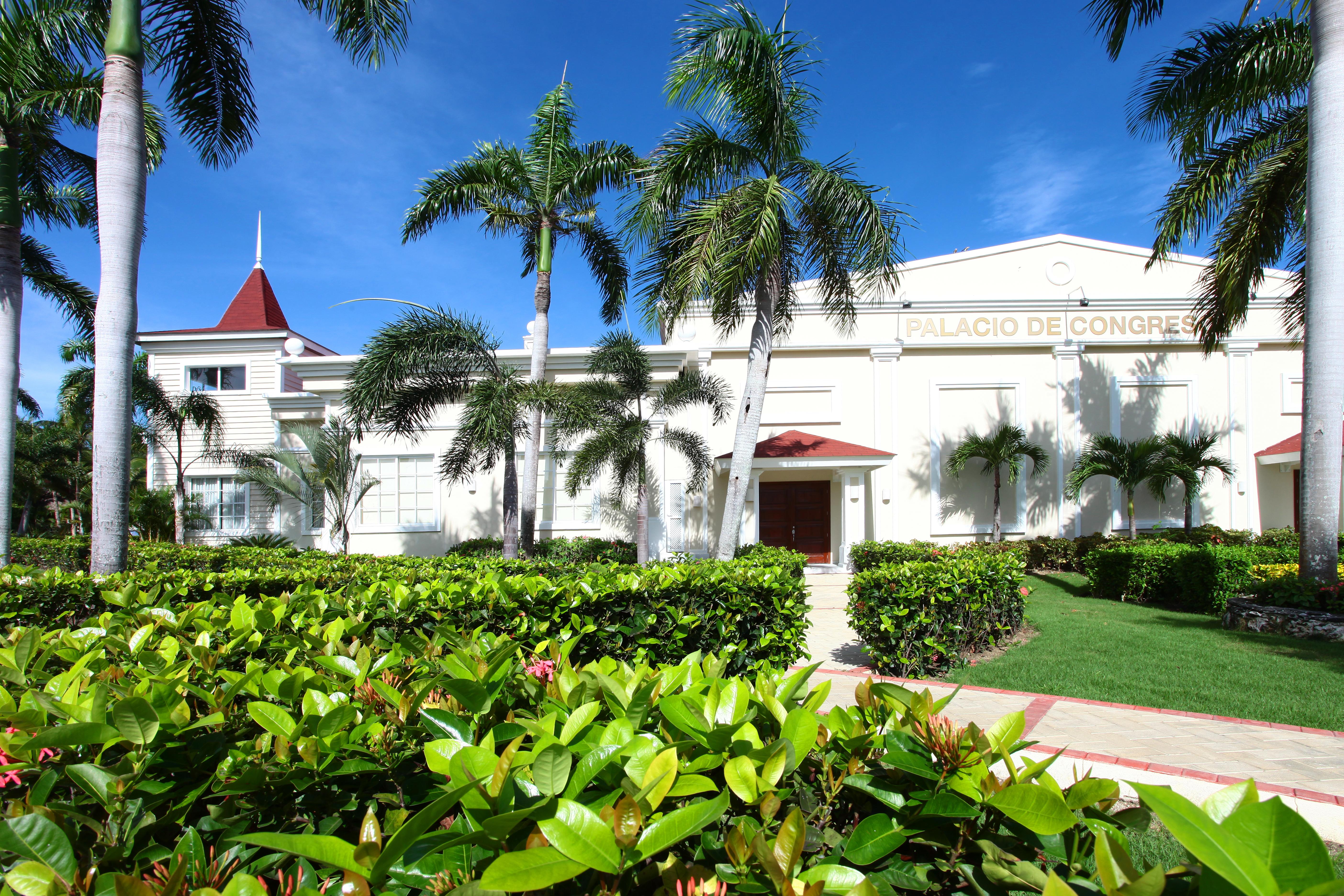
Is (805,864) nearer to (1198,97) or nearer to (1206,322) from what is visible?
(1198,97)

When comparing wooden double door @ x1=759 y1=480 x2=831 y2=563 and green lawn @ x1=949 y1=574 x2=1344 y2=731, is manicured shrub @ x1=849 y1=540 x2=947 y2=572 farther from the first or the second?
green lawn @ x1=949 y1=574 x2=1344 y2=731

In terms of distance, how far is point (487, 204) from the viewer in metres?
13.2

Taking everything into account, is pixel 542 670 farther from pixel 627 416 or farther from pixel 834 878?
pixel 627 416

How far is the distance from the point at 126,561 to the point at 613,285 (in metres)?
10.1

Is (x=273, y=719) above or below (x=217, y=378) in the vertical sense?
below

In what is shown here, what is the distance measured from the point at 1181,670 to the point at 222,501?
72.4 feet

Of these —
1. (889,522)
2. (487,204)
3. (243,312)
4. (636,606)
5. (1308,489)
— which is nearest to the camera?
(636,606)

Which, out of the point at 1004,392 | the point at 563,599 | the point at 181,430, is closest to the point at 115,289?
the point at 563,599

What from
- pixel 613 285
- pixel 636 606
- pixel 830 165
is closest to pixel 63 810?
pixel 636 606

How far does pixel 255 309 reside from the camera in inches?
985

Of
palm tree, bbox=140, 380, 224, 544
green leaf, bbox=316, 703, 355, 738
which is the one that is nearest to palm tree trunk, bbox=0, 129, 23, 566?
palm tree, bbox=140, 380, 224, 544

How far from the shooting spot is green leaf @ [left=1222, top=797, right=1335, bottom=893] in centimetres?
82

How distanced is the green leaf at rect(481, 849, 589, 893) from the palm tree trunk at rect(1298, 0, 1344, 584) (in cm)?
1108

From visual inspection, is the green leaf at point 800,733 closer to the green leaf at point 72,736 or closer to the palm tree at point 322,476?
the green leaf at point 72,736
